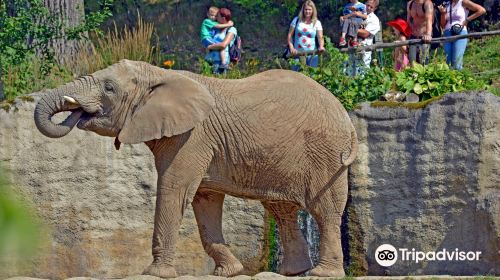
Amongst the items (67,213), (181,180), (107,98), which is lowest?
(67,213)

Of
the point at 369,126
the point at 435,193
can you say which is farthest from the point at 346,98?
the point at 435,193

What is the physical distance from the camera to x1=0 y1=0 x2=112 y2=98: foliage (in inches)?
465

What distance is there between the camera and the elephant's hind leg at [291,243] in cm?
888

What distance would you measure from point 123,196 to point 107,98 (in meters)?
2.69

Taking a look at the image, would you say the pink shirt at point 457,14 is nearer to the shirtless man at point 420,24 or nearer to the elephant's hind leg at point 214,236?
the shirtless man at point 420,24

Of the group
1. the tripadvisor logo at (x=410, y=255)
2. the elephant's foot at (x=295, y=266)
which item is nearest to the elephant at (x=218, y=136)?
the elephant's foot at (x=295, y=266)

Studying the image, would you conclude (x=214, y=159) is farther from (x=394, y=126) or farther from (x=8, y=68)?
(x=8, y=68)

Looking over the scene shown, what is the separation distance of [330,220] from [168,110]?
64.8 inches

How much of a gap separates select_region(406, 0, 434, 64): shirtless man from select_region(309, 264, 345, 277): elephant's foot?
3.60 meters

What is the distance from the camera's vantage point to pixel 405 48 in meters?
12.3

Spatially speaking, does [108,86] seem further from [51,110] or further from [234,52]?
[234,52]

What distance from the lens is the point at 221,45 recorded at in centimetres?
1208

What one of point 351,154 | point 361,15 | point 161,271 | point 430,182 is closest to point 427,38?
point 361,15

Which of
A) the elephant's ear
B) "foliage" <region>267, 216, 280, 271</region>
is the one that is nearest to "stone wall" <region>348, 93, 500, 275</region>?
"foliage" <region>267, 216, 280, 271</region>
